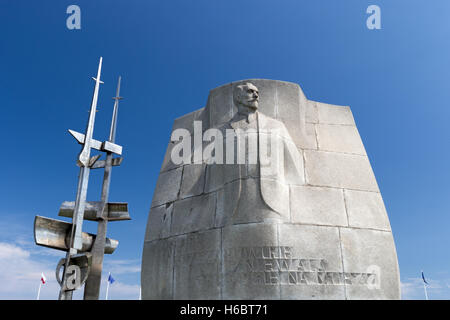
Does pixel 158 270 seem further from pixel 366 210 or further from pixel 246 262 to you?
pixel 366 210

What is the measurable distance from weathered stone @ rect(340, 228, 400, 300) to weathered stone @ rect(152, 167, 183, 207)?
12.1 feet

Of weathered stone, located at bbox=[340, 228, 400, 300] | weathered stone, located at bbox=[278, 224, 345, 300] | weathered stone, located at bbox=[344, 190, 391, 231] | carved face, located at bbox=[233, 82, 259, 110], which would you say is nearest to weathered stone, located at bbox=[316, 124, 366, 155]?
weathered stone, located at bbox=[344, 190, 391, 231]

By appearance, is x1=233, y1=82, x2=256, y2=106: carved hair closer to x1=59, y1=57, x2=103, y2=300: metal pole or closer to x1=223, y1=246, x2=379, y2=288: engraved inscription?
x1=223, y1=246, x2=379, y2=288: engraved inscription

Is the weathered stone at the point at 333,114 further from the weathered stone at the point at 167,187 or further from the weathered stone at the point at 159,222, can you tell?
the weathered stone at the point at 159,222

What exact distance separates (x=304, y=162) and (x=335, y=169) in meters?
0.70

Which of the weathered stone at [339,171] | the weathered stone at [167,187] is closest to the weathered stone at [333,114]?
the weathered stone at [339,171]

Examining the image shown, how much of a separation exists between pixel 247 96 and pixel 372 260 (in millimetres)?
3995

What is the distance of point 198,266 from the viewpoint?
669cm

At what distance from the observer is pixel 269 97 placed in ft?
26.4

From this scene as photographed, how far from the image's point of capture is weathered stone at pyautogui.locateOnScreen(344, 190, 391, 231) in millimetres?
6991

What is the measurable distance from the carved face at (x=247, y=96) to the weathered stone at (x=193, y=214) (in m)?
2.02

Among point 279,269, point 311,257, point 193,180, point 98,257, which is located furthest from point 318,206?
point 98,257
